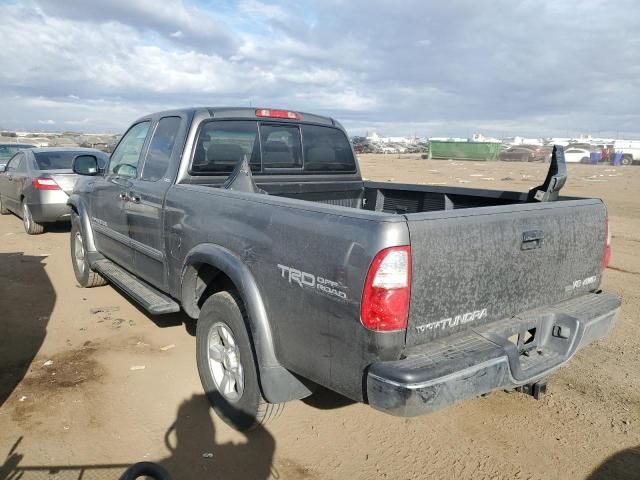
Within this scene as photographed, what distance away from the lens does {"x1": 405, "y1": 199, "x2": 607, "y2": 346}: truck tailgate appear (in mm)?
2252

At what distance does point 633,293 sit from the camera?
5781mm

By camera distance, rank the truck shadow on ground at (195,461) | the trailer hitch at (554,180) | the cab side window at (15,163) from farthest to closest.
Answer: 1. the cab side window at (15,163)
2. the trailer hitch at (554,180)
3. the truck shadow on ground at (195,461)

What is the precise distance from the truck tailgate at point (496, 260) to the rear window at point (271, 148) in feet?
7.25

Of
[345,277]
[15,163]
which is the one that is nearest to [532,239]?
[345,277]

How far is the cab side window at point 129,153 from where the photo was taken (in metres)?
4.56

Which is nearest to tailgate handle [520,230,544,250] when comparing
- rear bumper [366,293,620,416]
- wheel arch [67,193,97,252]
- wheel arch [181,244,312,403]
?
rear bumper [366,293,620,416]

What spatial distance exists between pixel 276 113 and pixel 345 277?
2565 millimetres

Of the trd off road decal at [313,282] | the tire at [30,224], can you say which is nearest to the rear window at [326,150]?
the trd off road decal at [313,282]

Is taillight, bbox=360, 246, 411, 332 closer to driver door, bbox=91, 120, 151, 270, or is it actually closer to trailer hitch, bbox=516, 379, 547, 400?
trailer hitch, bbox=516, 379, 547, 400

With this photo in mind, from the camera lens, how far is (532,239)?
8.67 feet

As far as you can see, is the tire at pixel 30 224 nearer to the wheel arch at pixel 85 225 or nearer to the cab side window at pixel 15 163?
the cab side window at pixel 15 163

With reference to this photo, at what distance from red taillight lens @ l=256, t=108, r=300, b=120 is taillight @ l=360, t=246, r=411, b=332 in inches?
100

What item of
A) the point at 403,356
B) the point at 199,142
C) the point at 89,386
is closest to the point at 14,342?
the point at 89,386

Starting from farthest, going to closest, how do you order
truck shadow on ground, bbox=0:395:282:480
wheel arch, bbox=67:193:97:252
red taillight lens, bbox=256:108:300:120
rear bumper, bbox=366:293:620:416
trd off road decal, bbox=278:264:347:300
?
wheel arch, bbox=67:193:97:252 < red taillight lens, bbox=256:108:300:120 < truck shadow on ground, bbox=0:395:282:480 < trd off road decal, bbox=278:264:347:300 < rear bumper, bbox=366:293:620:416
